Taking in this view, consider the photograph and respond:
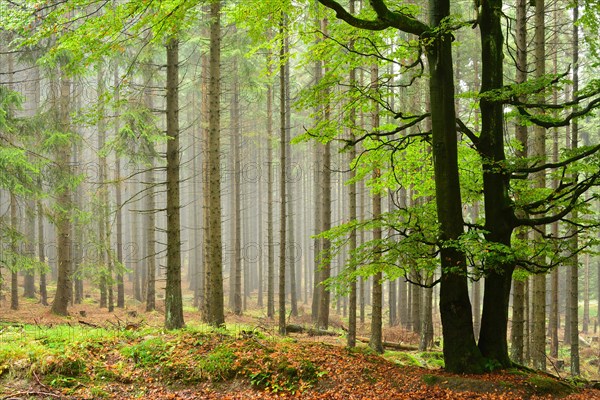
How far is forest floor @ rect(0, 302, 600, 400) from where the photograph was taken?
243 inches

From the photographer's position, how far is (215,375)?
6805 millimetres

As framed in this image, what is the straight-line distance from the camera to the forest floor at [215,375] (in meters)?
6.18

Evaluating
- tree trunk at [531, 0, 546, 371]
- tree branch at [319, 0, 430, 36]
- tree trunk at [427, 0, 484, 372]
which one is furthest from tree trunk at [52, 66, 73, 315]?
tree trunk at [531, 0, 546, 371]

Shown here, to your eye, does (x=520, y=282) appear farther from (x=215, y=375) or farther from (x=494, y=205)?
(x=215, y=375)

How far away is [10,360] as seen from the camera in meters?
6.39

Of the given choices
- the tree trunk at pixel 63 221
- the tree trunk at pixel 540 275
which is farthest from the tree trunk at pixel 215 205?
the tree trunk at pixel 540 275

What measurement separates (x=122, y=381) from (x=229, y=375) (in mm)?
1576

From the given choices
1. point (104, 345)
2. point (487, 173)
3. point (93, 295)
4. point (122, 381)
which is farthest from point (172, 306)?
point (93, 295)

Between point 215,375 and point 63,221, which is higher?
point 63,221

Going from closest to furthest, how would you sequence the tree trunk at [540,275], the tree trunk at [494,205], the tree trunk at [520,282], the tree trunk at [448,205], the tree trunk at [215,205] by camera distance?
1. the tree trunk at [448,205]
2. the tree trunk at [494,205]
3. the tree trunk at [520,282]
4. the tree trunk at [540,275]
5. the tree trunk at [215,205]

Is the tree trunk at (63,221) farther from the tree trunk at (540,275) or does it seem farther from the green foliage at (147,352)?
the tree trunk at (540,275)

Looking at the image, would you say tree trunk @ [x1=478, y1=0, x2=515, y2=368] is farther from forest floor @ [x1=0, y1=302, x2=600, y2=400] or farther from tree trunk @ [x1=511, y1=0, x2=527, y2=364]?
tree trunk @ [x1=511, y1=0, x2=527, y2=364]

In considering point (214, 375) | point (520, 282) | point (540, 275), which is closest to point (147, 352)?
point (214, 375)

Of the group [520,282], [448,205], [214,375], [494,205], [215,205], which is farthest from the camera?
[215,205]
